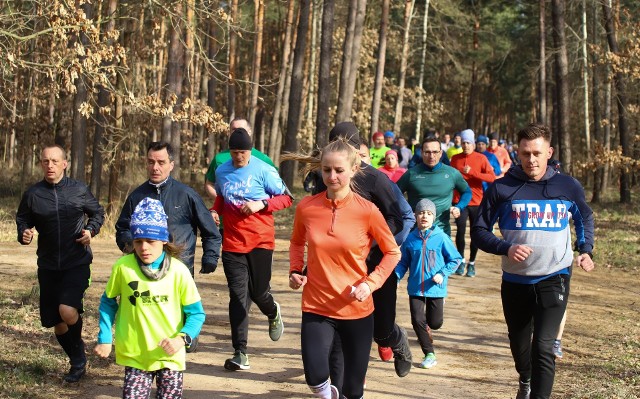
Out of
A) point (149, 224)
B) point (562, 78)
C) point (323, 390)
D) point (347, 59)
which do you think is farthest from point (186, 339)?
point (347, 59)

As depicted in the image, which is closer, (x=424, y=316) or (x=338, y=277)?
(x=338, y=277)

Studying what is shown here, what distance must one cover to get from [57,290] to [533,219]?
3.86m

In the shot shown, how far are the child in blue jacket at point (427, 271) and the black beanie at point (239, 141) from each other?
1760mm

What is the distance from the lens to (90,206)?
27.3 ft

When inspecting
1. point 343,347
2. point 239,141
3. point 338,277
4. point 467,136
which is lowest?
point 343,347

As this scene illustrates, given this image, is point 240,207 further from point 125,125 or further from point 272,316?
point 125,125

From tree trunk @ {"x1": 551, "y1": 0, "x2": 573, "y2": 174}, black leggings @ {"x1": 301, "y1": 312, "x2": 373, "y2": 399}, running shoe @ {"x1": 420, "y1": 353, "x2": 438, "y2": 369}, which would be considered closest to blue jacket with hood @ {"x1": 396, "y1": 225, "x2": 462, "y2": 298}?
running shoe @ {"x1": 420, "y1": 353, "x2": 438, "y2": 369}

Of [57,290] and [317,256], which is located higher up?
[317,256]

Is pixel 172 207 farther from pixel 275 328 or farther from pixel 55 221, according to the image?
pixel 275 328

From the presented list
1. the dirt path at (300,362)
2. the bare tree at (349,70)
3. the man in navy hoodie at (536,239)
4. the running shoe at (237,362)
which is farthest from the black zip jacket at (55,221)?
the bare tree at (349,70)

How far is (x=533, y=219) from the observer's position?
693cm

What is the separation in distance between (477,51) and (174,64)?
37.4 m

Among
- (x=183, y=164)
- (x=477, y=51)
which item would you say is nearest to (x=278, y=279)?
(x=183, y=164)

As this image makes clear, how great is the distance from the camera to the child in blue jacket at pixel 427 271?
916cm
